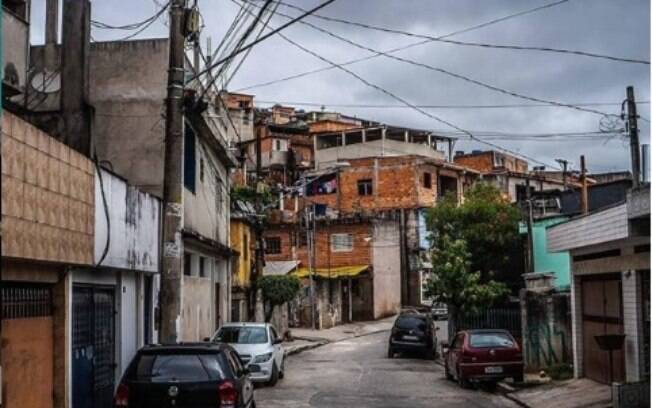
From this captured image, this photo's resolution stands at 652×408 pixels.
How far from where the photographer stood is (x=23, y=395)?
494 inches

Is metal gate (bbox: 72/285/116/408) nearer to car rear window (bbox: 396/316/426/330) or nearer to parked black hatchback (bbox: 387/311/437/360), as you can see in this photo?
parked black hatchback (bbox: 387/311/437/360)

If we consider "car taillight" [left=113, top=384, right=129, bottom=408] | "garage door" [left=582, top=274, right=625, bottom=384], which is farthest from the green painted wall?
"car taillight" [left=113, top=384, right=129, bottom=408]

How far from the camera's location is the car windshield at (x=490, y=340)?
24406mm

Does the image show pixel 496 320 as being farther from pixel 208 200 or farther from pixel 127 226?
pixel 127 226

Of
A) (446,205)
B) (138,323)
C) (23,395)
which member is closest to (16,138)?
(23,395)

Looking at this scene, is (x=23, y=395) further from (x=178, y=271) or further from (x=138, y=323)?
(x=138, y=323)

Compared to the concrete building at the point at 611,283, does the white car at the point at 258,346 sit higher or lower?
lower

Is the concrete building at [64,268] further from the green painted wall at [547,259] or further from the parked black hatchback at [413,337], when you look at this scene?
the green painted wall at [547,259]

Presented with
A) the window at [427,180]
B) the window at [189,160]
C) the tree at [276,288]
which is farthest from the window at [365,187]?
the window at [189,160]

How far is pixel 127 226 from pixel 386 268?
45.3 meters

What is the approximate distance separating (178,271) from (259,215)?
25606mm

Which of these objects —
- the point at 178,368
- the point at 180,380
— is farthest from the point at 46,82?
the point at 180,380

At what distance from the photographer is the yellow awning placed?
57.9 meters

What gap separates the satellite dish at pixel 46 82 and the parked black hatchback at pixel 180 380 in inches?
428
